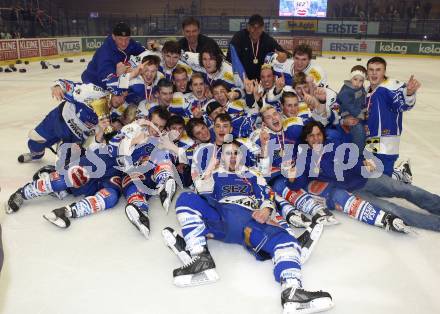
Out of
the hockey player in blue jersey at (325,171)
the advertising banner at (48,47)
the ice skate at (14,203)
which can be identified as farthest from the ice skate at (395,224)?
the advertising banner at (48,47)

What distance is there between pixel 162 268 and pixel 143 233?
43cm

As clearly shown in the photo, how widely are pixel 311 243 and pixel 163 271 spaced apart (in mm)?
1037

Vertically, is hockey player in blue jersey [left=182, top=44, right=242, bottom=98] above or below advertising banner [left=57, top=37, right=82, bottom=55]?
below

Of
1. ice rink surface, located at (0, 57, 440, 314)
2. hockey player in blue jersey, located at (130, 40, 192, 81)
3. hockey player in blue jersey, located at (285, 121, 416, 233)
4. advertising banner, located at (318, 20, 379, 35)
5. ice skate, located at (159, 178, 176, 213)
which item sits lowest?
ice rink surface, located at (0, 57, 440, 314)

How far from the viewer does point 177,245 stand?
267 cm

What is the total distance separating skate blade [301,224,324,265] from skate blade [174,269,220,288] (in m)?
0.62

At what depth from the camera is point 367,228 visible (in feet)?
10.3

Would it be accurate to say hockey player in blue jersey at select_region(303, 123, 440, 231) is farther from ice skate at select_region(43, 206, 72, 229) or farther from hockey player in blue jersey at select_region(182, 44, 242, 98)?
ice skate at select_region(43, 206, 72, 229)

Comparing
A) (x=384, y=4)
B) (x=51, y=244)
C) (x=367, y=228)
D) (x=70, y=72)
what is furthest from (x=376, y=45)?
(x=51, y=244)

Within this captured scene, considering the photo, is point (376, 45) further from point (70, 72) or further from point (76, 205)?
point (76, 205)

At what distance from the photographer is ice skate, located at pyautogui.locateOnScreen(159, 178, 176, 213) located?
328cm

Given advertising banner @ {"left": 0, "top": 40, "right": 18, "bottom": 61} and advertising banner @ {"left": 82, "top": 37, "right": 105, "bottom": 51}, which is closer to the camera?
advertising banner @ {"left": 0, "top": 40, "right": 18, "bottom": 61}

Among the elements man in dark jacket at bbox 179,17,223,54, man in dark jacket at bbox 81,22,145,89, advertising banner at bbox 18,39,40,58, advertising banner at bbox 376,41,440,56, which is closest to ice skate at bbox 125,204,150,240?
man in dark jacket at bbox 81,22,145,89

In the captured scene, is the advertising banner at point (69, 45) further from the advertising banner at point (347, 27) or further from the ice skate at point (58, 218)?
the ice skate at point (58, 218)
